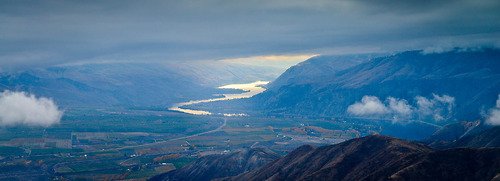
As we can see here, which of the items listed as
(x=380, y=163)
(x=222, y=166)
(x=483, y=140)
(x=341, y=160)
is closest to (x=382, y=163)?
(x=380, y=163)

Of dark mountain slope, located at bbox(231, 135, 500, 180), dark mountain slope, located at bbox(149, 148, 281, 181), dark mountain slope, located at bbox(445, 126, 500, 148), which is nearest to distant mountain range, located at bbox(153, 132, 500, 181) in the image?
dark mountain slope, located at bbox(231, 135, 500, 180)

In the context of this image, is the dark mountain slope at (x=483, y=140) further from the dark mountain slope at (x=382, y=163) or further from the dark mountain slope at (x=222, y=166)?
the dark mountain slope at (x=222, y=166)

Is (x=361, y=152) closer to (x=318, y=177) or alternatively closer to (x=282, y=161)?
(x=318, y=177)

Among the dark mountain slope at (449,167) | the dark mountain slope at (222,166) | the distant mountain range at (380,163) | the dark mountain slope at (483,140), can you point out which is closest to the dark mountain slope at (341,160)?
the distant mountain range at (380,163)

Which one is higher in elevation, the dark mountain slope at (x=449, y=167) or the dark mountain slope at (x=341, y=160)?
the dark mountain slope at (x=341, y=160)

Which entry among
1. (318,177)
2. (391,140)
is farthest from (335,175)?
(391,140)

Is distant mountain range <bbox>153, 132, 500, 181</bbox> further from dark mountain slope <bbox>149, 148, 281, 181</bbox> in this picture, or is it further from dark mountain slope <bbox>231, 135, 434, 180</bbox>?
dark mountain slope <bbox>149, 148, 281, 181</bbox>

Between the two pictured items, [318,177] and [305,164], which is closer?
[318,177]
